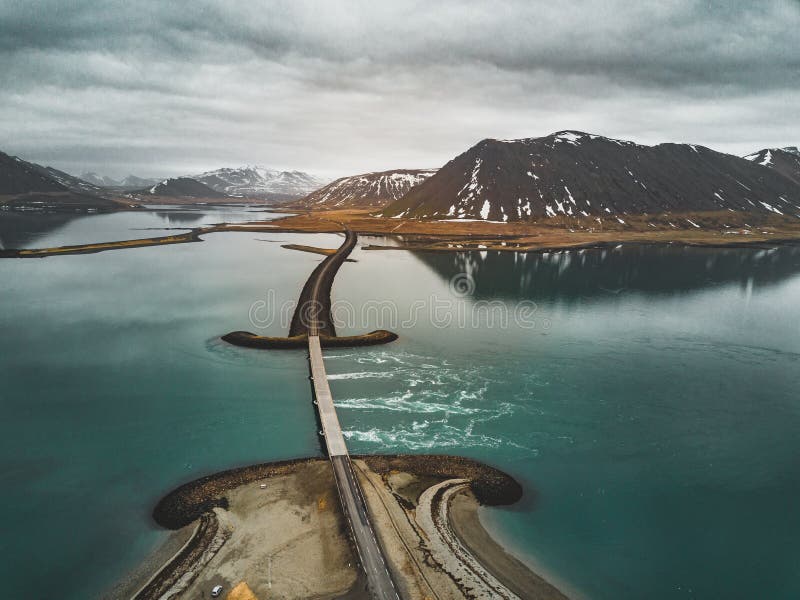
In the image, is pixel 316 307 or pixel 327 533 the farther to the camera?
pixel 316 307

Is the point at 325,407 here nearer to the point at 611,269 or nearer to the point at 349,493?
the point at 349,493

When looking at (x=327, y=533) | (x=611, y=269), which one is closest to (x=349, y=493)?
(x=327, y=533)

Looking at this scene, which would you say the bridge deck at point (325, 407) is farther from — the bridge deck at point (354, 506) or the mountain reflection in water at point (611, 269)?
the mountain reflection in water at point (611, 269)

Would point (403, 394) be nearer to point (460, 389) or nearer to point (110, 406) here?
point (460, 389)

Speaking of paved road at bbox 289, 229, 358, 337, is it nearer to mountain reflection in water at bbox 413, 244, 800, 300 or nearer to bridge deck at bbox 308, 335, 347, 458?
bridge deck at bbox 308, 335, 347, 458

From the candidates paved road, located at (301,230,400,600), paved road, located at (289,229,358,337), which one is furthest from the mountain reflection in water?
paved road, located at (301,230,400,600)
